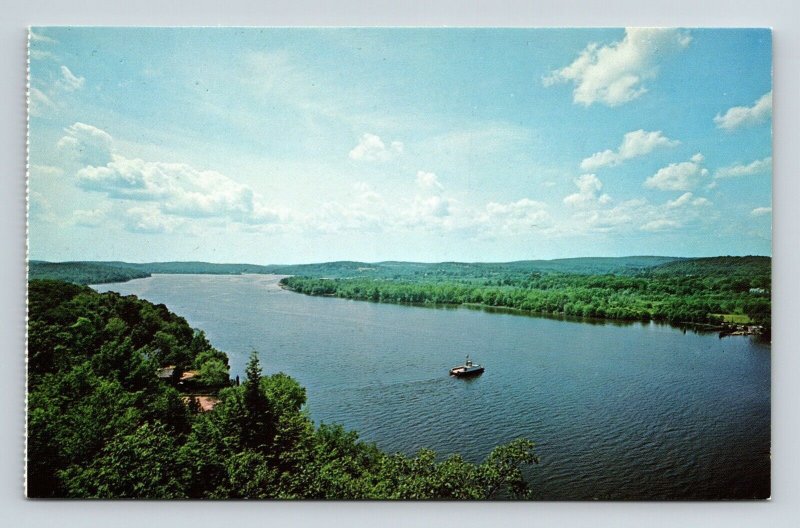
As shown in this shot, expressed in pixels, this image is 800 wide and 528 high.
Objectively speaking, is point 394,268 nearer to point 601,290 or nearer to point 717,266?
point 601,290

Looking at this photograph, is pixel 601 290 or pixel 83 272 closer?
pixel 83 272

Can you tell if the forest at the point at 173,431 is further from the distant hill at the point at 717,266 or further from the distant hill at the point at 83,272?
the distant hill at the point at 717,266

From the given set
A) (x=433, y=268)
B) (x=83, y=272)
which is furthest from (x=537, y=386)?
(x=83, y=272)

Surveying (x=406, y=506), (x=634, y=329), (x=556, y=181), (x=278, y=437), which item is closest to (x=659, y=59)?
(x=556, y=181)

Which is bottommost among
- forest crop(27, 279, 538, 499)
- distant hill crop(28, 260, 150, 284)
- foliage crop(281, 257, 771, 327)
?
forest crop(27, 279, 538, 499)

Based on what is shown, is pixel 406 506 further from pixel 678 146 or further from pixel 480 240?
pixel 678 146

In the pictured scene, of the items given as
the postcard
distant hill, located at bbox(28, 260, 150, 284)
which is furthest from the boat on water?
distant hill, located at bbox(28, 260, 150, 284)

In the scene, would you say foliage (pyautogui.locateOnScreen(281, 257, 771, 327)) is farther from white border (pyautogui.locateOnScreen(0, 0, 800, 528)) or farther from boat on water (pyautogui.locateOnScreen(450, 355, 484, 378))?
boat on water (pyautogui.locateOnScreen(450, 355, 484, 378))
